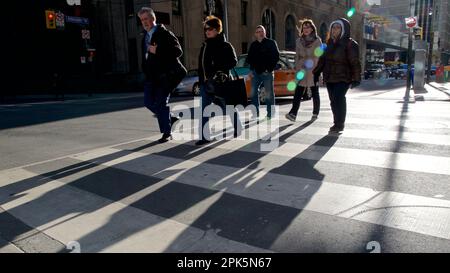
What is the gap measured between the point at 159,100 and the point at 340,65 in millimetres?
2980

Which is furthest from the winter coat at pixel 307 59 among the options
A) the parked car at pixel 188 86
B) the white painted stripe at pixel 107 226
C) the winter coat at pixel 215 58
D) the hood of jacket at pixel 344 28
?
the parked car at pixel 188 86

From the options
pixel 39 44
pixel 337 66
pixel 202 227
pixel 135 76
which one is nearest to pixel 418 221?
pixel 202 227

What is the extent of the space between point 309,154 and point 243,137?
1.47 metres

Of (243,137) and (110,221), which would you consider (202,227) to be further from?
(243,137)

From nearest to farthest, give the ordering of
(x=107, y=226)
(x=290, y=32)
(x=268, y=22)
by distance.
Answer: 1. (x=107, y=226)
2. (x=268, y=22)
3. (x=290, y=32)

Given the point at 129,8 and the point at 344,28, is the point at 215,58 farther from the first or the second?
the point at 129,8

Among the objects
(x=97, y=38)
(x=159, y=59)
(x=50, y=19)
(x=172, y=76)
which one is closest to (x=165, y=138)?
(x=172, y=76)

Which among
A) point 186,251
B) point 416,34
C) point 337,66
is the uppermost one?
point 416,34

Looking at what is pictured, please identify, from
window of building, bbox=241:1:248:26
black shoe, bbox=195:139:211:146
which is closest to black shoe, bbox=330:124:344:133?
black shoe, bbox=195:139:211:146

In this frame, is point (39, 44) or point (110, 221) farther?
point (39, 44)

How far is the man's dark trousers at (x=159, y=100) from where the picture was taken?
536cm

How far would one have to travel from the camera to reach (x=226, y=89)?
5430 mm

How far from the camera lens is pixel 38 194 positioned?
3355 mm

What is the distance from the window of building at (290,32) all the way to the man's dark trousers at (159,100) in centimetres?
3471
